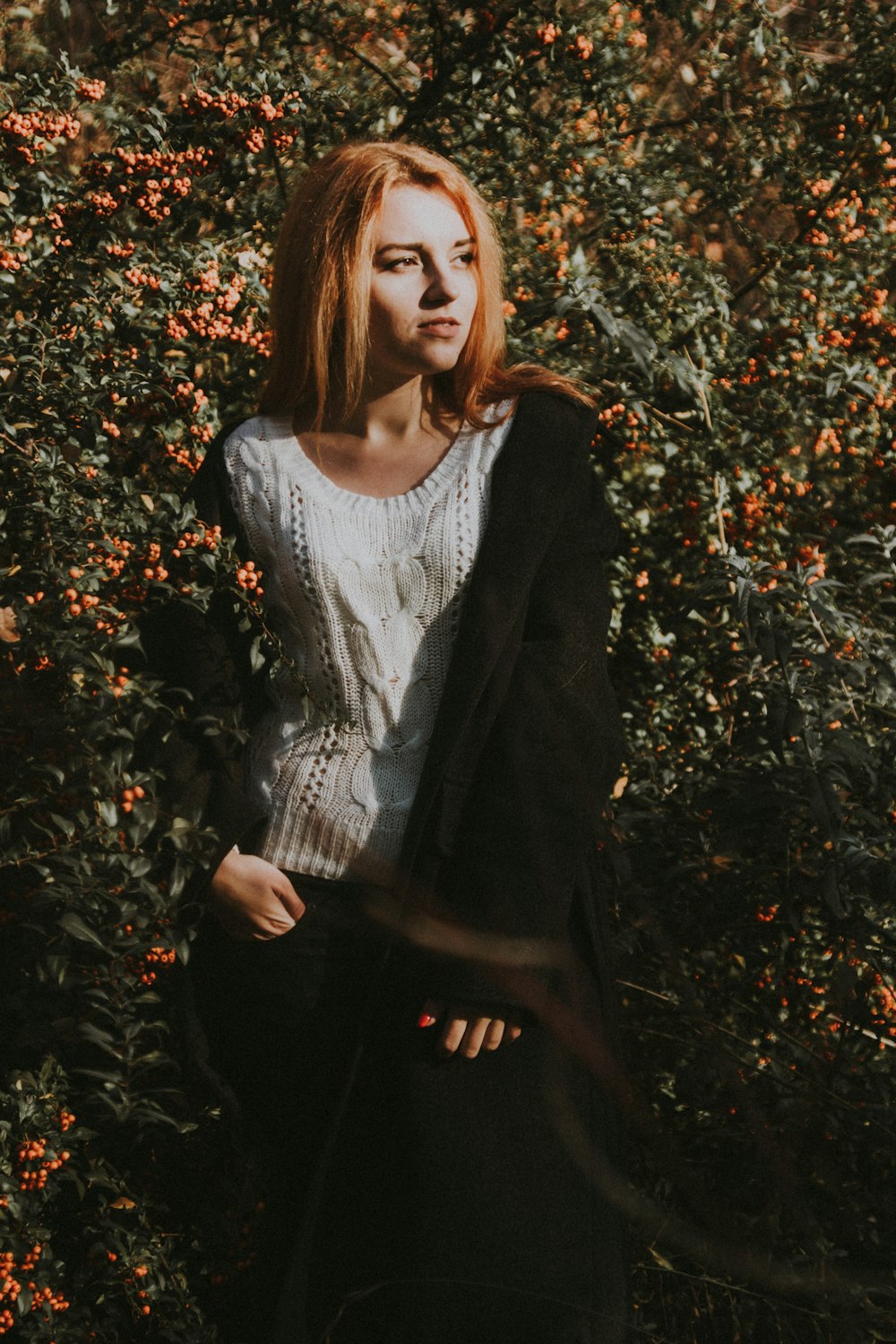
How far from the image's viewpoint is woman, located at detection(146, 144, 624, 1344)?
150cm

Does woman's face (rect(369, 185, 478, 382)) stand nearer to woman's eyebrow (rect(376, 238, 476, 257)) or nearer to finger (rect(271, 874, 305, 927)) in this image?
woman's eyebrow (rect(376, 238, 476, 257))

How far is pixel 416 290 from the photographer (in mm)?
1669

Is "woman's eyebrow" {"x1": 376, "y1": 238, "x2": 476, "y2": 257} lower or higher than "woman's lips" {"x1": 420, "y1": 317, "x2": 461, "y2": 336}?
higher

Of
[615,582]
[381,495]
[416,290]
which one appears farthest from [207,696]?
[615,582]

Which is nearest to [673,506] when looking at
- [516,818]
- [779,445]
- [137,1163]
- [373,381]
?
[779,445]

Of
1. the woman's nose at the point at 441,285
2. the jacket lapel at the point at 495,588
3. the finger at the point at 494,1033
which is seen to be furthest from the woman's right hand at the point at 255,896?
the woman's nose at the point at 441,285

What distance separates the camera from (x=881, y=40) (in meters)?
2.55

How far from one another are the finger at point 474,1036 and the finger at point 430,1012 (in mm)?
36

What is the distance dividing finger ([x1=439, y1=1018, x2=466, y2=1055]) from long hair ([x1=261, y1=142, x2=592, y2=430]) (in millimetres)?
729

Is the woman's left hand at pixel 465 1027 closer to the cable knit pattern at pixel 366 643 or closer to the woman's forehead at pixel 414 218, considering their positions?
the cable knit pattern at pixel 366 643

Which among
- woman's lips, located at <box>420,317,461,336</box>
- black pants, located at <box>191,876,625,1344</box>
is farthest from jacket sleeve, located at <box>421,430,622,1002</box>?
woman's lips, located at <box>420,317,461,336</box>

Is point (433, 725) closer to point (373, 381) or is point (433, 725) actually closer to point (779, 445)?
point (373, 381)

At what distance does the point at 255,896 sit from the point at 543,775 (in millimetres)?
379

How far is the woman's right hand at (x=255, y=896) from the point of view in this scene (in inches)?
63.7
